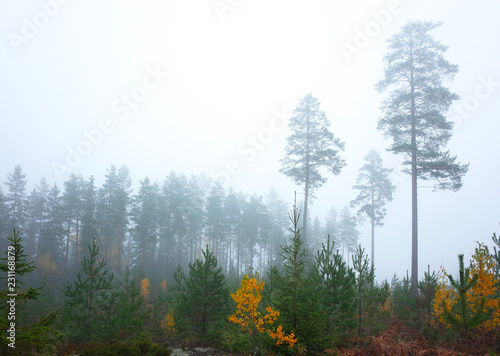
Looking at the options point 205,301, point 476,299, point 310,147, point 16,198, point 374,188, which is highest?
point 310,147

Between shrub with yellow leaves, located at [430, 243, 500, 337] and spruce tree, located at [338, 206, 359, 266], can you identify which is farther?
spruce tree, located at [338, 206, 359, 266]

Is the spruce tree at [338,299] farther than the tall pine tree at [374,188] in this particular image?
No

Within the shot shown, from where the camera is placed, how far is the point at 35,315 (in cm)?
1991

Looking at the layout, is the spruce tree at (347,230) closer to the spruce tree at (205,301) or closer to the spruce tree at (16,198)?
the spruce tree at (205,301)

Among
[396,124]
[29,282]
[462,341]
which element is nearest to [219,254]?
[29,282]

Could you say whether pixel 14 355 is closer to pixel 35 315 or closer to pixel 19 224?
pixel 35 315

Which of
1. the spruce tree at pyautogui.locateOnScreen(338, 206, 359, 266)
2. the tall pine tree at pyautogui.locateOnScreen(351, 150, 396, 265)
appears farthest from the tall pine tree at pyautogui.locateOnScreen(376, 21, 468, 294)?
the spruce tree at pyautogui.locateOnScreen(338, 206, 359, 266)

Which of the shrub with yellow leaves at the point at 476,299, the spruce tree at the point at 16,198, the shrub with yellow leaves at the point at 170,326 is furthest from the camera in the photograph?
the spruce tree at the point at 16,198

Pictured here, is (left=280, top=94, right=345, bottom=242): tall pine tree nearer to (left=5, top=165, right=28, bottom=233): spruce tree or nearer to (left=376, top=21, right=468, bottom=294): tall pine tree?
(left=376, top=21, right=468, bottom=294): tall pine tree

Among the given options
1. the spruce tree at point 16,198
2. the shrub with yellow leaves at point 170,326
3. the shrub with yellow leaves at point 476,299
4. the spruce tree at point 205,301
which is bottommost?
the shrub with yellow leaves at point 170,326

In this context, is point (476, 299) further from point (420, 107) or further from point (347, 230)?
point (347, 230)

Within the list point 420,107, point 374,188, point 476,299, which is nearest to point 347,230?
point 374,188

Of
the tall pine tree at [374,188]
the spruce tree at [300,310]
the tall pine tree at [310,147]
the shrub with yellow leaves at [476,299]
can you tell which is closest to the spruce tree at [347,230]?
the tall pine tree at [374,188]

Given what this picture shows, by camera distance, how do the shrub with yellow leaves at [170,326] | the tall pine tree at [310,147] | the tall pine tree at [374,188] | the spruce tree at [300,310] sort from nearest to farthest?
the spruce tree at [300,310] < the shrub with yellow leaves at [170,326] < the tall pine tree at [310,147] < the tall pine tree at [374,188]
